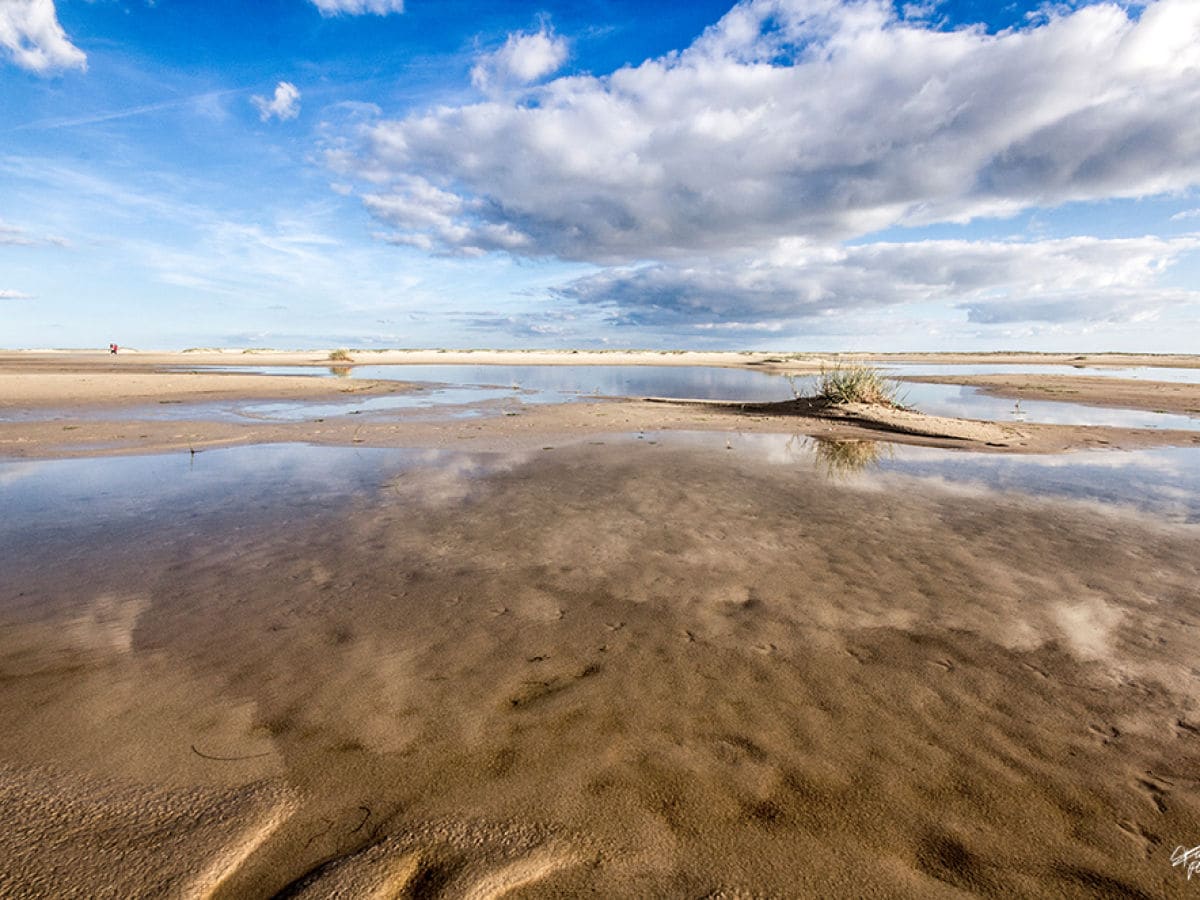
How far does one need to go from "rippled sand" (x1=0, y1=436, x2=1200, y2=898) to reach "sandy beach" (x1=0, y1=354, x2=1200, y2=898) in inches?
0.7

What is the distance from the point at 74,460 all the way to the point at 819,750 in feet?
38.2

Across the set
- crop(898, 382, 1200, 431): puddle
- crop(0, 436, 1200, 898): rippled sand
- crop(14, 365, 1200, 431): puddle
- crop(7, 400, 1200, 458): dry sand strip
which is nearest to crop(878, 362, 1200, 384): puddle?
crop(14, 365, 1200, 431): puddle

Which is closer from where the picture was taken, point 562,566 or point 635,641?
point 635,641

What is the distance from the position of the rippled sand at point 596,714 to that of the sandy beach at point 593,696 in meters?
0.02

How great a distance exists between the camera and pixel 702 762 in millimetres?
2545

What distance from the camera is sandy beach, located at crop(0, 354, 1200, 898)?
6.73 feet

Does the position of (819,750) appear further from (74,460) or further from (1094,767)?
(74,460)

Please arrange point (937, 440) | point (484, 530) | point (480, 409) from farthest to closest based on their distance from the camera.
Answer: point (480, 409), point (937, 440), point (484, 530)

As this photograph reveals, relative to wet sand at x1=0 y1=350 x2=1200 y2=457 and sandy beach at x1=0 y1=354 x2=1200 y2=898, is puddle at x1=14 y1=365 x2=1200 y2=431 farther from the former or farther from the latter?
sandy beach at x1=0 y1=354 x2=1200 y2=898

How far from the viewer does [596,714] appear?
113 inches

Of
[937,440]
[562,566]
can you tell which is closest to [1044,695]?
[562,566]

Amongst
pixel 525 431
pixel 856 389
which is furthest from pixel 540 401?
pixel 856 389

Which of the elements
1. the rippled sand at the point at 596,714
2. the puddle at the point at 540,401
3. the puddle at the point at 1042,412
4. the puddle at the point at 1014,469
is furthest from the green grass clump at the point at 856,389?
the rippled sand at the point at 596,714

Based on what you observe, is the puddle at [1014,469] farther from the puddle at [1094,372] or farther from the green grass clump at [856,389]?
the puddle at [1094,372]
